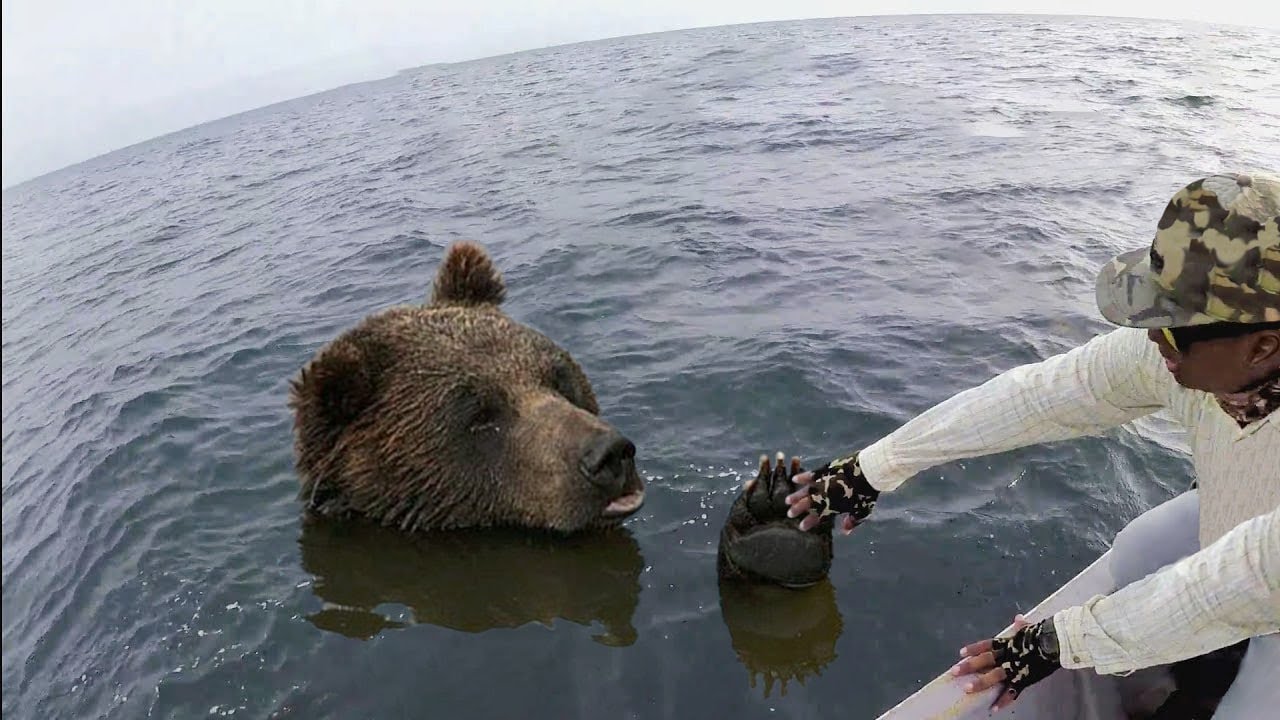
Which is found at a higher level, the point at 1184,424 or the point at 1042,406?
→ the point at 1042,406

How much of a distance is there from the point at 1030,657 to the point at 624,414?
4.07 meters

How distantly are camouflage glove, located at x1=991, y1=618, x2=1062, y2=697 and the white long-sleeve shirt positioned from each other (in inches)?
2.3

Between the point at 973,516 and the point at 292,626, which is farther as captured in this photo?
the point at 973,516

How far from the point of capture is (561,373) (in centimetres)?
539

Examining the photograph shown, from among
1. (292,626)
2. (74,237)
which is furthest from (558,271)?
(74,237)

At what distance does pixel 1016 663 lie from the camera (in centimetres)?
305

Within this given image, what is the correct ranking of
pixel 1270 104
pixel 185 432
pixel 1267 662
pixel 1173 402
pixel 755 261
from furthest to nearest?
pixel 1270 104 → pixel 755 261 → pixel 185 432 → pixel 1173 402 → pixel 1267 662

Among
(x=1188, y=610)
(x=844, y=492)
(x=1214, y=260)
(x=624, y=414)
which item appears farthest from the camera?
(x=624, y=414)

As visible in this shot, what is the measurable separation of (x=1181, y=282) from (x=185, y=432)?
7586mm

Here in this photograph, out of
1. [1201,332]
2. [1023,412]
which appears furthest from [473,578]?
[1201,332]

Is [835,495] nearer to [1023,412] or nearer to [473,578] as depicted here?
[1023,412]

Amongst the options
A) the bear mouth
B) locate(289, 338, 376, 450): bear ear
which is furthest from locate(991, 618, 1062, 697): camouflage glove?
locate(289, 338, 376, 450): bear ear

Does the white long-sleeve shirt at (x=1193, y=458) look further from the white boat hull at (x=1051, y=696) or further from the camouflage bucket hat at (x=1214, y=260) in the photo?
the camouflage bucket hat at (x=1214, y=260)

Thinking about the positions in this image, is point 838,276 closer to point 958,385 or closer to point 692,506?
point 958,385
